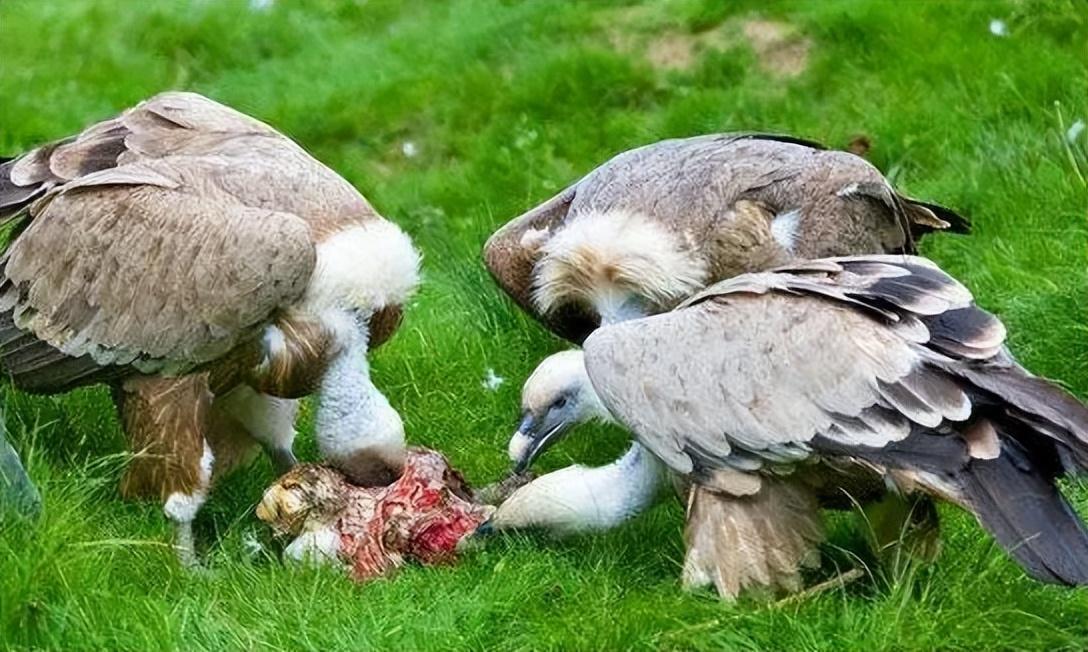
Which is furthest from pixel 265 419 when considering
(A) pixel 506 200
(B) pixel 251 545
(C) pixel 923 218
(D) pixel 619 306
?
(A) pixel 506 200

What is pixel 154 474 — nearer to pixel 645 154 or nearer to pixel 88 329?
pixel 88 329

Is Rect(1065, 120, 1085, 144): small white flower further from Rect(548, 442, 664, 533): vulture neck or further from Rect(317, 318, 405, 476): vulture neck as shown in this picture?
Rect(317, 318, 405, 476): vulture neck

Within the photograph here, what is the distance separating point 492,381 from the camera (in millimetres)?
6555

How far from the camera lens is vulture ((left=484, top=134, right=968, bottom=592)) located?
5.67 m

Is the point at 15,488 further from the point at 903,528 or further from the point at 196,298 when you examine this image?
the point at 903,528

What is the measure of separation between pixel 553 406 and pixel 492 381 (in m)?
1.09

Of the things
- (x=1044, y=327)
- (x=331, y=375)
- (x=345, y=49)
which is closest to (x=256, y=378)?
(x=331, y=375)

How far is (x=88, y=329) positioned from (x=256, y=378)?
0.52 m

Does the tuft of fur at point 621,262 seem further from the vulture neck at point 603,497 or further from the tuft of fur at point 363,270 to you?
the vulture neck at point 603,497

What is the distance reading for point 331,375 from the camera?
5.66 metres

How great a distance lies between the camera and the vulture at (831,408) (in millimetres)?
4496

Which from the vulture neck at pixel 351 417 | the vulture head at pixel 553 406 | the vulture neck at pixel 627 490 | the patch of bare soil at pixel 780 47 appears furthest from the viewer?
the patch of bare soil at pixel 780 47

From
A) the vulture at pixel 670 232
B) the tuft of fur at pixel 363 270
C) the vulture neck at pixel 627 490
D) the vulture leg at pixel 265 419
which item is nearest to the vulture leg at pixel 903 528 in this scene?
the vulture neck at pixel 627 490

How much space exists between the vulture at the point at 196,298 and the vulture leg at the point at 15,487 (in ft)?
1.40
